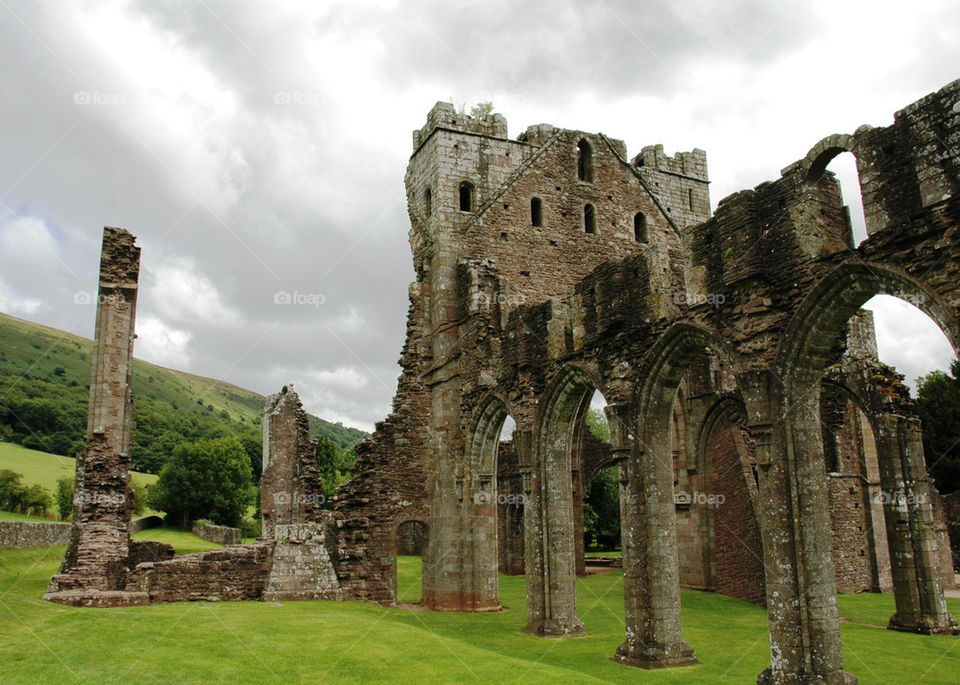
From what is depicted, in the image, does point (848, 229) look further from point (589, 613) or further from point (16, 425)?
point (16, 425)

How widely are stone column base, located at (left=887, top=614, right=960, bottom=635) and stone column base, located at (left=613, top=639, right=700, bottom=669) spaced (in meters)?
5.20

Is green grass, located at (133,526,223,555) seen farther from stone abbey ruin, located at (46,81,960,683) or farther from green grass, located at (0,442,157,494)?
stone abbey ruin, located at (46,81,960,683)

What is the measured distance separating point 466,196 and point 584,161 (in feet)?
13.2

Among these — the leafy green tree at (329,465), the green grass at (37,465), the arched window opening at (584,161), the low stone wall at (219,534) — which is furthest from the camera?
the leafy green tree at (329,465)

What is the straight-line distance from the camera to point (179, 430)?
74.7 meters

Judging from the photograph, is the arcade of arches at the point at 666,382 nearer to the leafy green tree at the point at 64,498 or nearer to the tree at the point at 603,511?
the tree at the point at 603,511

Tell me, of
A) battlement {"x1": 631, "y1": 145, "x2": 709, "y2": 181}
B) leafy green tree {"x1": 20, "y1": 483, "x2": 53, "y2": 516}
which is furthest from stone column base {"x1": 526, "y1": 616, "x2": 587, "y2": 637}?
leafy green tree {"x1": 20, "y1": 483, "x2": 53, "y2": 516}

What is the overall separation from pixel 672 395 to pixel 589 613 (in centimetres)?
688

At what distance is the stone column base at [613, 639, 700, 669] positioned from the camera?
10.8 meters

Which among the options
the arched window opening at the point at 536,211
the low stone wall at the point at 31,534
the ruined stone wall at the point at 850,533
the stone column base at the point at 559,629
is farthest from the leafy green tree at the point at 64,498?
the ruined stone wall at the point at 850,533

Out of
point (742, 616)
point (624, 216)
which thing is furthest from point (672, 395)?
point (624, 216)

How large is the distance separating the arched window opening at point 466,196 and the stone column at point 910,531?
11.7 meters

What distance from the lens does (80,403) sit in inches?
2714

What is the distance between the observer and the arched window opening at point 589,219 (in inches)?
856
